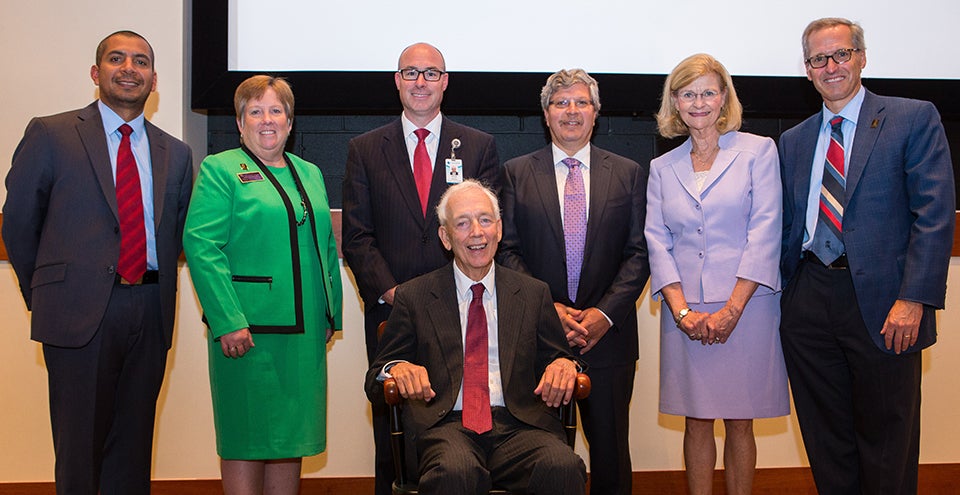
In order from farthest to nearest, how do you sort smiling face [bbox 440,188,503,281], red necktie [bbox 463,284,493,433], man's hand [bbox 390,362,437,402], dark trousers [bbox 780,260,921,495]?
1. dark trousers [bbox 780,260,921,495]
2. smiling face [bbox 440,188,503,281]
3. red necktie [bbox 463,284,493,433]
4. man's hand [bbox 390,362,437,402]

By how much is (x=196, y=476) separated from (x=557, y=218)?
7.31 ft

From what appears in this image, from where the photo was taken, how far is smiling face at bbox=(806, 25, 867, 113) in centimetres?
290

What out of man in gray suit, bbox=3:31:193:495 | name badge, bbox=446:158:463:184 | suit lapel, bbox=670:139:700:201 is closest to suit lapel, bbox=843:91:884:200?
suit lapel, bbox=670:139:700:201

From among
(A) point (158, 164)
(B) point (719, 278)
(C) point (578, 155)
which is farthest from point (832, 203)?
(A) point (158, 164)

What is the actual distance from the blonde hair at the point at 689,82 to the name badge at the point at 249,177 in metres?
1.53

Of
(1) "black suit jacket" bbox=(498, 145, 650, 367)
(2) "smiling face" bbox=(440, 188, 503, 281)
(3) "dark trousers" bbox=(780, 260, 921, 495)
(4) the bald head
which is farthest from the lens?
(4) the bald head

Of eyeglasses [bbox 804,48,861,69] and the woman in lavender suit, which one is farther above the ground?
eyeglasses [bbox 804,48,861,69]

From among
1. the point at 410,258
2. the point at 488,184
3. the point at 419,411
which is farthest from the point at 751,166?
the point at 419,411

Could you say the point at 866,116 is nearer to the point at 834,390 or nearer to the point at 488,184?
the point at 834,390

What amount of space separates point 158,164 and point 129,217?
0.24m

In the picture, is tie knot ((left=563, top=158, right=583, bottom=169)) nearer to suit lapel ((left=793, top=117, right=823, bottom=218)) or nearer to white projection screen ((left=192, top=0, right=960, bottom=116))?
suit lapel ((left=793, top=117, right=823, bottom=218))

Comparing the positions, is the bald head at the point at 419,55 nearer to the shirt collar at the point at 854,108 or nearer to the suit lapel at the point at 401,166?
the suit lapel at the point at 401,166

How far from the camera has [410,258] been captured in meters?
3.20

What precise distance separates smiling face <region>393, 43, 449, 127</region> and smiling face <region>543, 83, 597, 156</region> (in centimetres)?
45
